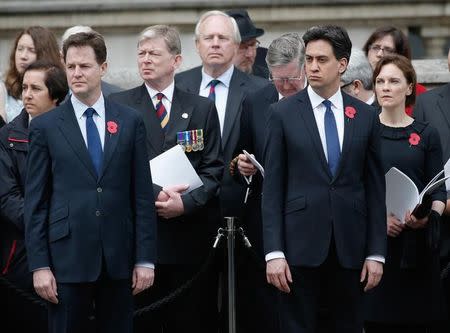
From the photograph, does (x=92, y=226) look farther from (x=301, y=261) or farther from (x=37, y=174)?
(x=301, y=261)

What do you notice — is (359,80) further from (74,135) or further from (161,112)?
(74,135)

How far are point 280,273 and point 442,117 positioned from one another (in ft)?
8.61

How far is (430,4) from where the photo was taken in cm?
1858

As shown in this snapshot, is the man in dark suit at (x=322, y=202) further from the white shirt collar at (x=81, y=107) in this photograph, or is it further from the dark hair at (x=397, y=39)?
the dark hair at (x=397, y=39)

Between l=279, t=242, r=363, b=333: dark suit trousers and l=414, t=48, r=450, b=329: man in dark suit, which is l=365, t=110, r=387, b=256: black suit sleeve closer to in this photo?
l=279, t=242, r=363, b=333: dark suit trousers

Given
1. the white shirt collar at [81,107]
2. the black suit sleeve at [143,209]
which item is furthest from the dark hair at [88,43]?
the black suit sleeve at [143,209]

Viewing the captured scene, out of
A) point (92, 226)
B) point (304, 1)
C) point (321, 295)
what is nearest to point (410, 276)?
point (321, 295)

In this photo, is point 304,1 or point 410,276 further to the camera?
point 304,1

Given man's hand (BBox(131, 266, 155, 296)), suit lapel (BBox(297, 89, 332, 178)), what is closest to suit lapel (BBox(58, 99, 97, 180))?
man's hand (BBox(131, 266, 155, 296))

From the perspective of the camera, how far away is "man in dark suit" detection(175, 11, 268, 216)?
1199cm

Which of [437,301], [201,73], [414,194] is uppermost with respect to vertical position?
[201,73]

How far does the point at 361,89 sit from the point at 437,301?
1668 mm

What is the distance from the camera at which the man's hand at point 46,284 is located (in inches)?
396

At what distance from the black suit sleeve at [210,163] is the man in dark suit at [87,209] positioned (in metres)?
1.04
